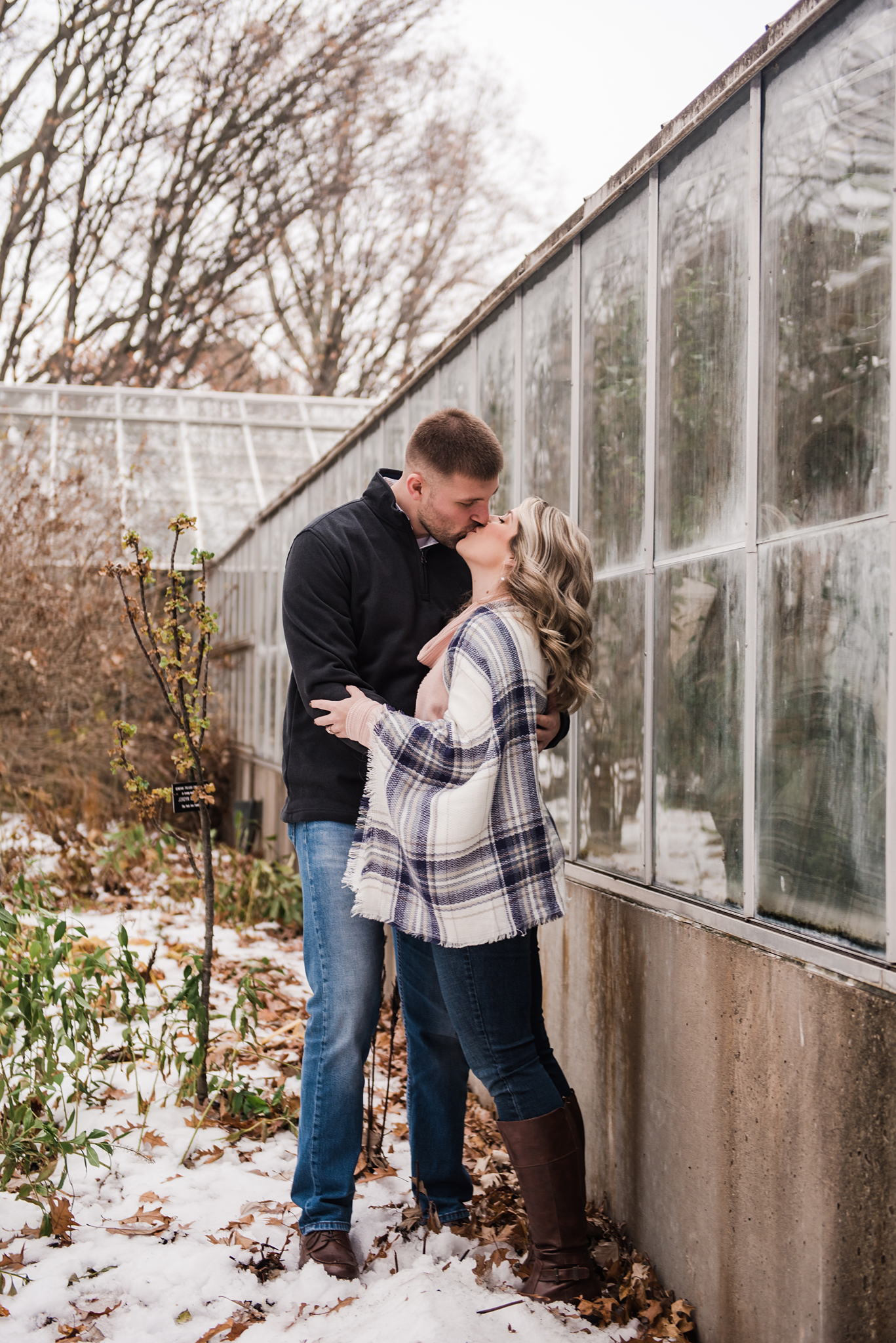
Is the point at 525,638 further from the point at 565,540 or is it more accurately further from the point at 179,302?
the point at 179,302

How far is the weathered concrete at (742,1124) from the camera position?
6.50ft

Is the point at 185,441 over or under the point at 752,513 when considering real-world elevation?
over

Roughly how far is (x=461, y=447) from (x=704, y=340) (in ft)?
2.13

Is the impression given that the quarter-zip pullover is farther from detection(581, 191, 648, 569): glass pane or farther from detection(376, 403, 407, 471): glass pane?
detection(376, 403, 407, 471): glass pane

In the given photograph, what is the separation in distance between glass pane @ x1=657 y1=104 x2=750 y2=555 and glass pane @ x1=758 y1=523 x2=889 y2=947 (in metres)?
0.31

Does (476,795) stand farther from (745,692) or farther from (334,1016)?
(334,1016)

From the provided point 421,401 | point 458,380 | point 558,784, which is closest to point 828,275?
point 558,784

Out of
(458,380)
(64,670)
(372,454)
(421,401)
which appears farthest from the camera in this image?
(64,670)

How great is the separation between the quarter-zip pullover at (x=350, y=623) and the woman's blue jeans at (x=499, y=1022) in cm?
53

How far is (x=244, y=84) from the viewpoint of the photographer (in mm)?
17266

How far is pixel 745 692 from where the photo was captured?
2518 millimetres

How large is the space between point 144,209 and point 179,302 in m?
1.52

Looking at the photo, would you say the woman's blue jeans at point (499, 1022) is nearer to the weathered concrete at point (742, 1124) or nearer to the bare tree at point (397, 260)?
the weathered concrete at point (742, 1124)

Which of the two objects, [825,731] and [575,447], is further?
[575,447]
